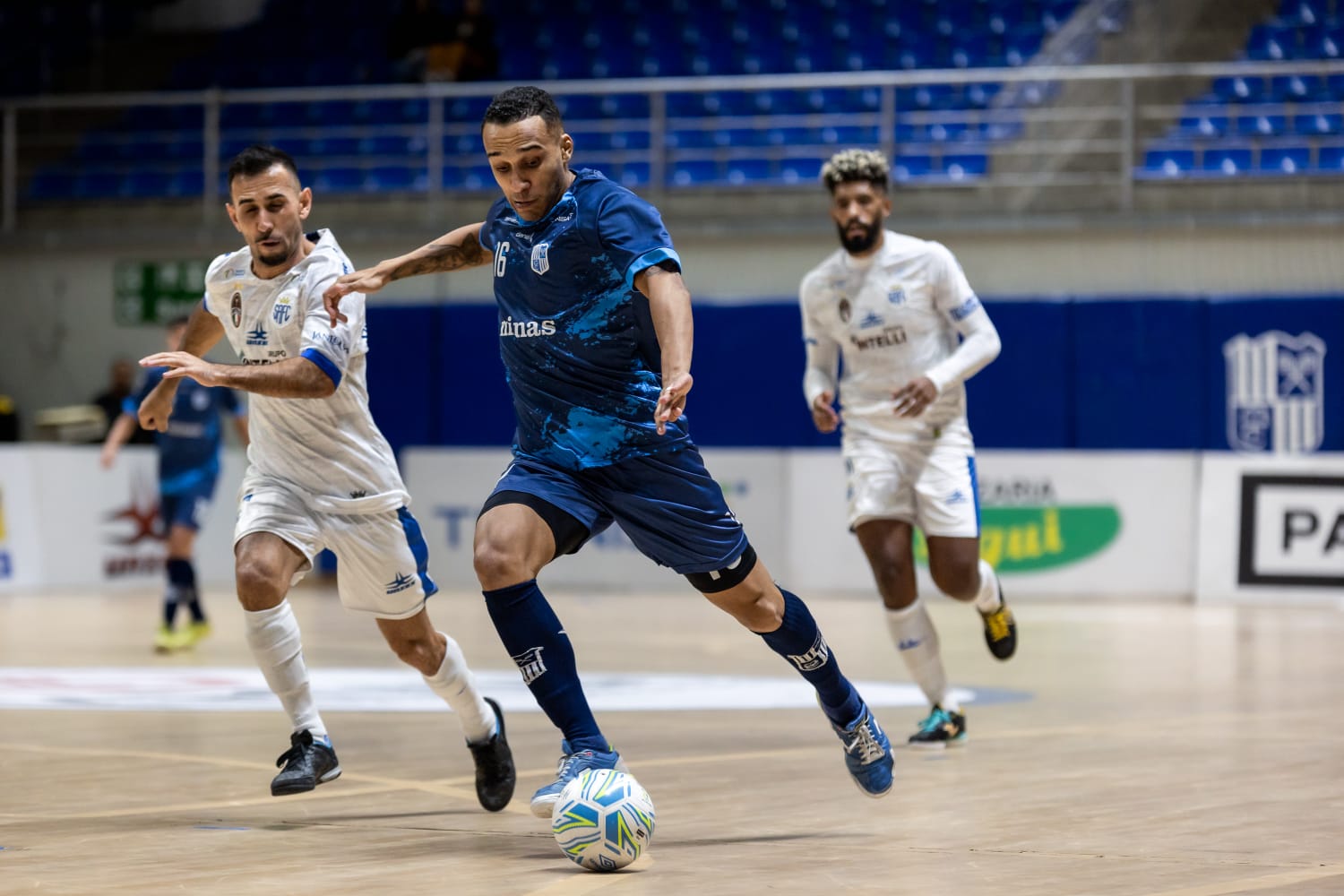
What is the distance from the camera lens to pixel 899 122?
18.1m

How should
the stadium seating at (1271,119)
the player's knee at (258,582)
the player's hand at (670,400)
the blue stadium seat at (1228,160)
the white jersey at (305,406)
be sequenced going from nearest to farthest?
1. the player's hand at (670,400)
2. the player's knee at (258,582)
3. the white jersey at (305,406)
4. the stadium seating at (1271,119)
5. the blue stadium seat at (1228,160)

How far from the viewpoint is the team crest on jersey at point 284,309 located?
6.11 metres

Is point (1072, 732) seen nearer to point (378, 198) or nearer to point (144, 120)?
point (378, 198)

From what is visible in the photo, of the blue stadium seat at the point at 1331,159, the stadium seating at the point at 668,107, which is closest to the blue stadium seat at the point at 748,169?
the stadium seating at the point at 668,107

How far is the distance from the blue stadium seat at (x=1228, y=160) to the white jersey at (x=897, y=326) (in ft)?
32.8

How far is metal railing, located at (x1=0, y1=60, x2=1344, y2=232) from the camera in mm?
17078

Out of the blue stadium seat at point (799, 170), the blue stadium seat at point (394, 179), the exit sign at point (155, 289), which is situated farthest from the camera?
the exit sign at point (155, 289)

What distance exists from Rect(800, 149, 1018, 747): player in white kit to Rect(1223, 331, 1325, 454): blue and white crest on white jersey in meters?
9.69

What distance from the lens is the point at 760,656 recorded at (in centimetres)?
1174

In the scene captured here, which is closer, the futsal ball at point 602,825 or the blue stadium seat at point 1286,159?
the futsal ball at point 602,825

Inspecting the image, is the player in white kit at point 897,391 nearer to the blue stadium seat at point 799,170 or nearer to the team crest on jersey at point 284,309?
the team crest on jersey at point 284,309

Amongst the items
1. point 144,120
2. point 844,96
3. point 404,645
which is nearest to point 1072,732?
point 404,645

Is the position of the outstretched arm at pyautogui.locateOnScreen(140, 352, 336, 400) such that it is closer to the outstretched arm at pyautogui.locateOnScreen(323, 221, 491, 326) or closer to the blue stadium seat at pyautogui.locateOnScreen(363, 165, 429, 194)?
the outstretched arm at pyautogui.locateOnScreen(323, 221, 491, 326)

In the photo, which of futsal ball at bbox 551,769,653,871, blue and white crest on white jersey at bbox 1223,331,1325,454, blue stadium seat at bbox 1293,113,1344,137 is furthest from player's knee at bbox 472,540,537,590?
blue stadium seat at bbox 1293,113,1344,137
